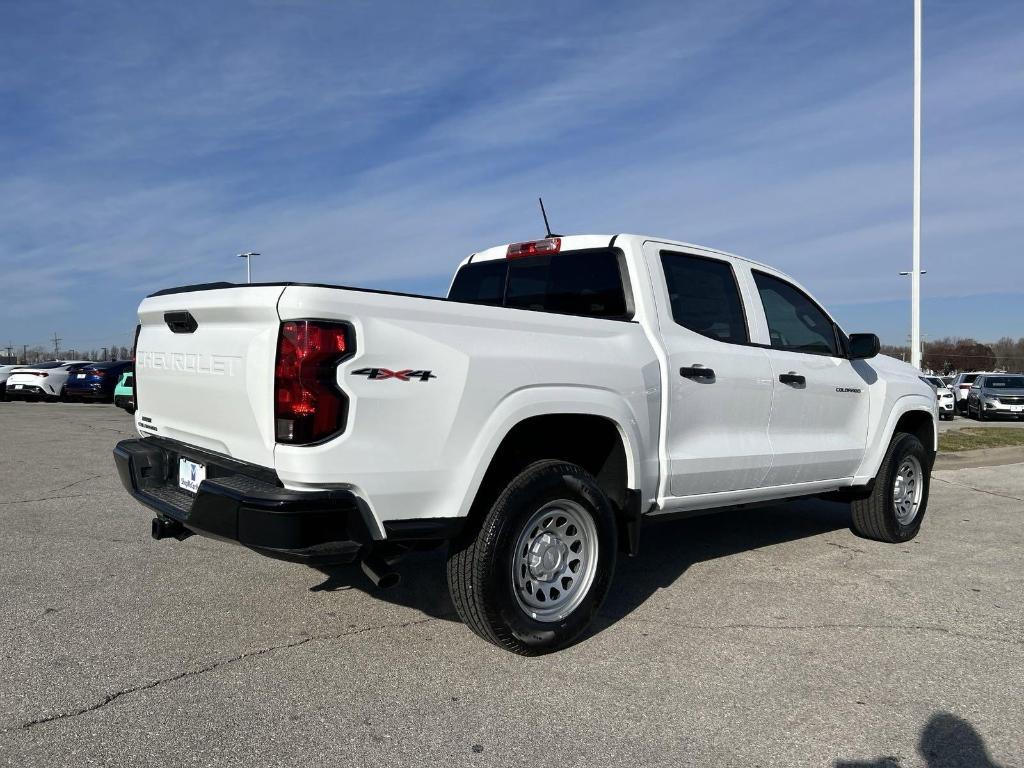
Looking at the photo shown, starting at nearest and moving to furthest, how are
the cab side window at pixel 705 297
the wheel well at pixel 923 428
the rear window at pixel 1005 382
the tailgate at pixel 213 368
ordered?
the tailgate at pixel 213 368 → the cab side window at pixel 705 297 → the wheel well at pixel 923 428 → the rear window at pixel 1005 382

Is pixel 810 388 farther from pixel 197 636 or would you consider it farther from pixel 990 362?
pixel 990 362

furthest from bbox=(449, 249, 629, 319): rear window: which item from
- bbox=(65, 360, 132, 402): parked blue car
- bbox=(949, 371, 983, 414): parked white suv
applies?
bbox=(949, 371, 983, 414): parked white suv

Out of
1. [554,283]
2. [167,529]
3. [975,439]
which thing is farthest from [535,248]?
[975,439]

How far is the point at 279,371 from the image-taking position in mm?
3104

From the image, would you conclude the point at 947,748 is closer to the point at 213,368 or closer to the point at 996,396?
the point at 213,368

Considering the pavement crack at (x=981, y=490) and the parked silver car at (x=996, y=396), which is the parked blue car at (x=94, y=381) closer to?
the pavement crack at (x=981, y=490)

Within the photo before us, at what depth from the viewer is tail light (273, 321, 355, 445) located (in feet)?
9.98

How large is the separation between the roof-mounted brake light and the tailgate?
2020mm

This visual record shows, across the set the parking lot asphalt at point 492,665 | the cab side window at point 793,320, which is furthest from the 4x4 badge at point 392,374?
the cab side window at point 793,320

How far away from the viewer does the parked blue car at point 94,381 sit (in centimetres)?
2409

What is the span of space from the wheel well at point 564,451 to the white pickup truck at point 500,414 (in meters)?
0.01

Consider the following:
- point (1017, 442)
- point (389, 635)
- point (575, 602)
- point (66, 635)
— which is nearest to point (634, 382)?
point (575, 602)

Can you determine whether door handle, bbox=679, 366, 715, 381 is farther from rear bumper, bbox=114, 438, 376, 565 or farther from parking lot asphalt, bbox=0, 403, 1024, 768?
rear bumper, bbox=114, 438, 376, 565

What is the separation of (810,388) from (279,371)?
11.5 ft
